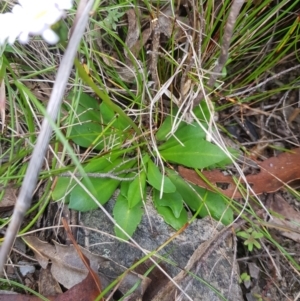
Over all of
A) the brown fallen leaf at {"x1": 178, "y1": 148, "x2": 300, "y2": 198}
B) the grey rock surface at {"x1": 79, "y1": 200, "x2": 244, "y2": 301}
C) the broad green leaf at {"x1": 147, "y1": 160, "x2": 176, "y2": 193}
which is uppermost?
the brown fallen leaf at {"x1": 178, "y1": 148, "x2": 300, "y2": 198}

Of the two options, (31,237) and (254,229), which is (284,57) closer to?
(254,229)

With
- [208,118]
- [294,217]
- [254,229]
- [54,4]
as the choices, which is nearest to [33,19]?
[54,4]

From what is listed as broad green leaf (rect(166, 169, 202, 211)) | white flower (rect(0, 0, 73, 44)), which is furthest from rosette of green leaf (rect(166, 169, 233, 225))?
white flower (rect(0, 0, 73, 44))

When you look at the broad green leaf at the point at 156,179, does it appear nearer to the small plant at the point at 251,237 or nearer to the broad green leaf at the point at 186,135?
the broad green leaf at the point at 186,135

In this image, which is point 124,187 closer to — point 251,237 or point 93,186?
point 93,186

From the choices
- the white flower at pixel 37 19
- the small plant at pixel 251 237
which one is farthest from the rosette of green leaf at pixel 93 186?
the white flower at pixel 37 19

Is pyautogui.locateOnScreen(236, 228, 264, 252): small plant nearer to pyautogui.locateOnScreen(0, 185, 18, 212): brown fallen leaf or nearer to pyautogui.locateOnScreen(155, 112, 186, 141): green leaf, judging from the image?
pyautogui.locateOnScreen(155, 112, 186, 141): green leaf

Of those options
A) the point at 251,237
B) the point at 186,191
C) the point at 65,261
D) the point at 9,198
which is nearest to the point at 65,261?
the point at 65,261
